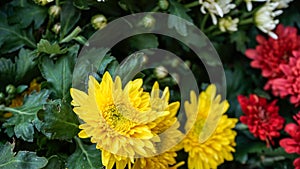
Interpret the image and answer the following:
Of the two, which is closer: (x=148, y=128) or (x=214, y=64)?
(x=148, y=128)

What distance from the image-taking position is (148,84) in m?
1.22

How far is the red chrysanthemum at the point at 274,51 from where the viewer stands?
1.31 meters

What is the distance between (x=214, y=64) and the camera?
51.9 inches

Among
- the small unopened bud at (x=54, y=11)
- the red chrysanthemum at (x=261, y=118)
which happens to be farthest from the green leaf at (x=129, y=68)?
the red chrysanthemum at (x=261, y=118)

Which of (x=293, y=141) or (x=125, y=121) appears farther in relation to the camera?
(x=293, y=141)

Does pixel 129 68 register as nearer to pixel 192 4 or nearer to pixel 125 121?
pixel 125 121

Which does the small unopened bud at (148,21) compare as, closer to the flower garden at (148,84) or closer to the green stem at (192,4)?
the flower garden at (148,84)

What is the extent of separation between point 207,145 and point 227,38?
35 cm

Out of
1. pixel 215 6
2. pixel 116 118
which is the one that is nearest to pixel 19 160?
pixel 116 118

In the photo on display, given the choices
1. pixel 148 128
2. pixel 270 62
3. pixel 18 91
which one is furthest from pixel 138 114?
pixel 270 62

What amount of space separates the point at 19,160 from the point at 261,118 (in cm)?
56

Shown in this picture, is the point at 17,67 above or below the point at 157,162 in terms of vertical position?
above

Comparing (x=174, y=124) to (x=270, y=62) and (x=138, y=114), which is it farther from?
(x=270, y=62)

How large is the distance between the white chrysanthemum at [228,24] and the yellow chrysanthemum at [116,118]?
359mm
